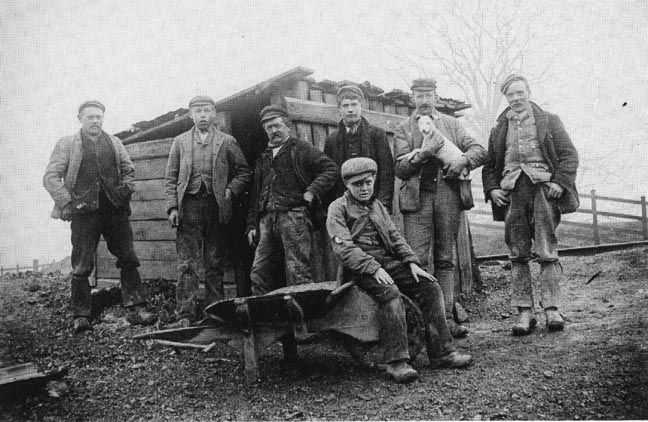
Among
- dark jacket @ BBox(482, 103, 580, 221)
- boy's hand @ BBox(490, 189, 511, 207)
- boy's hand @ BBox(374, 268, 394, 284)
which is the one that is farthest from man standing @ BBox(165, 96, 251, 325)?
dark jacket @ BBox(482, 103, 580, 221)

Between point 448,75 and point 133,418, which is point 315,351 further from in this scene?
point 448,75

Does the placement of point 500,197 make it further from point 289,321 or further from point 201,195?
point 201,195

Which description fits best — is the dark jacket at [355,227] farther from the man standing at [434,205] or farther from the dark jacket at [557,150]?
the dark jacket at [557,150]

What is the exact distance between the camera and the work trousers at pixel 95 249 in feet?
17.4

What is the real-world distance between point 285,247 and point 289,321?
3.84 ft

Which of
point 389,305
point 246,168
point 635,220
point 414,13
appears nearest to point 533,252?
point 389,305

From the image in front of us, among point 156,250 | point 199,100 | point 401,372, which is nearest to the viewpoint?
point 401,372

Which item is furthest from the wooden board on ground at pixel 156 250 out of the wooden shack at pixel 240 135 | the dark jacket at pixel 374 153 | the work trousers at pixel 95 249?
the dark jacket at pixel 374 153

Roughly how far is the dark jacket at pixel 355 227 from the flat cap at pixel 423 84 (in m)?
1.37

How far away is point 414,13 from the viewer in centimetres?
495

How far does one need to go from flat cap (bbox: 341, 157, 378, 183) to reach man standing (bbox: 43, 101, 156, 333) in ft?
9.45

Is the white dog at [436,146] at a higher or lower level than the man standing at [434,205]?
higher

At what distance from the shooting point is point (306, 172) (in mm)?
4898

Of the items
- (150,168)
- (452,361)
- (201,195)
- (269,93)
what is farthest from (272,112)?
(452,361)
